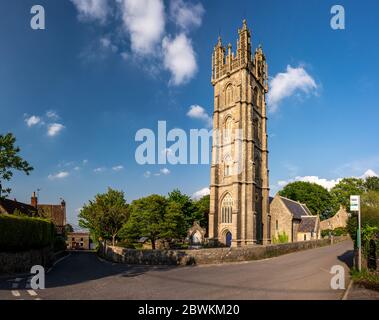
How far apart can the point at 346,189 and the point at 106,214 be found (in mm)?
73936

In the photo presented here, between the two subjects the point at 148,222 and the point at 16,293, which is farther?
the point at 148,222

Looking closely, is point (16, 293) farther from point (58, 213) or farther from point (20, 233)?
point (58, 213)

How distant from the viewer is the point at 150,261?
80.4 ft

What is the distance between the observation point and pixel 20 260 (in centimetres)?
2098

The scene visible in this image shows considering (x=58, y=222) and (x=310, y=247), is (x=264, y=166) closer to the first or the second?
(x=310, y=247)

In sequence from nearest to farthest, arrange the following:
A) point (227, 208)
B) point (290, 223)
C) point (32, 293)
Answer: point (32, 293), point (227, 208), point (290, 223)

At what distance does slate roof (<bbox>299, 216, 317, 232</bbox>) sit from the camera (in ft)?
183

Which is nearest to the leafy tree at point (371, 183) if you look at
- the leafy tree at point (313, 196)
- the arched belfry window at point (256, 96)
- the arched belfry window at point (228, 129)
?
the leafy tree at point (313, 196)

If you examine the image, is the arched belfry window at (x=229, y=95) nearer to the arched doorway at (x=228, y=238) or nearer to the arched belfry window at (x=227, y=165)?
the arched belfry window at (x=227, y=165)

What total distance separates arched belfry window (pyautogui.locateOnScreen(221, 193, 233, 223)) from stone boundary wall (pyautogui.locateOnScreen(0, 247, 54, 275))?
25.6 meters

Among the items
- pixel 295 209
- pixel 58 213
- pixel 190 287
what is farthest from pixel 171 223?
pixel 58 213

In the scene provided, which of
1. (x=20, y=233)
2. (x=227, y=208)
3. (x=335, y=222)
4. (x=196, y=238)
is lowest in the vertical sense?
(x=196, y=238)

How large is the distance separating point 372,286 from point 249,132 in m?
32.3
